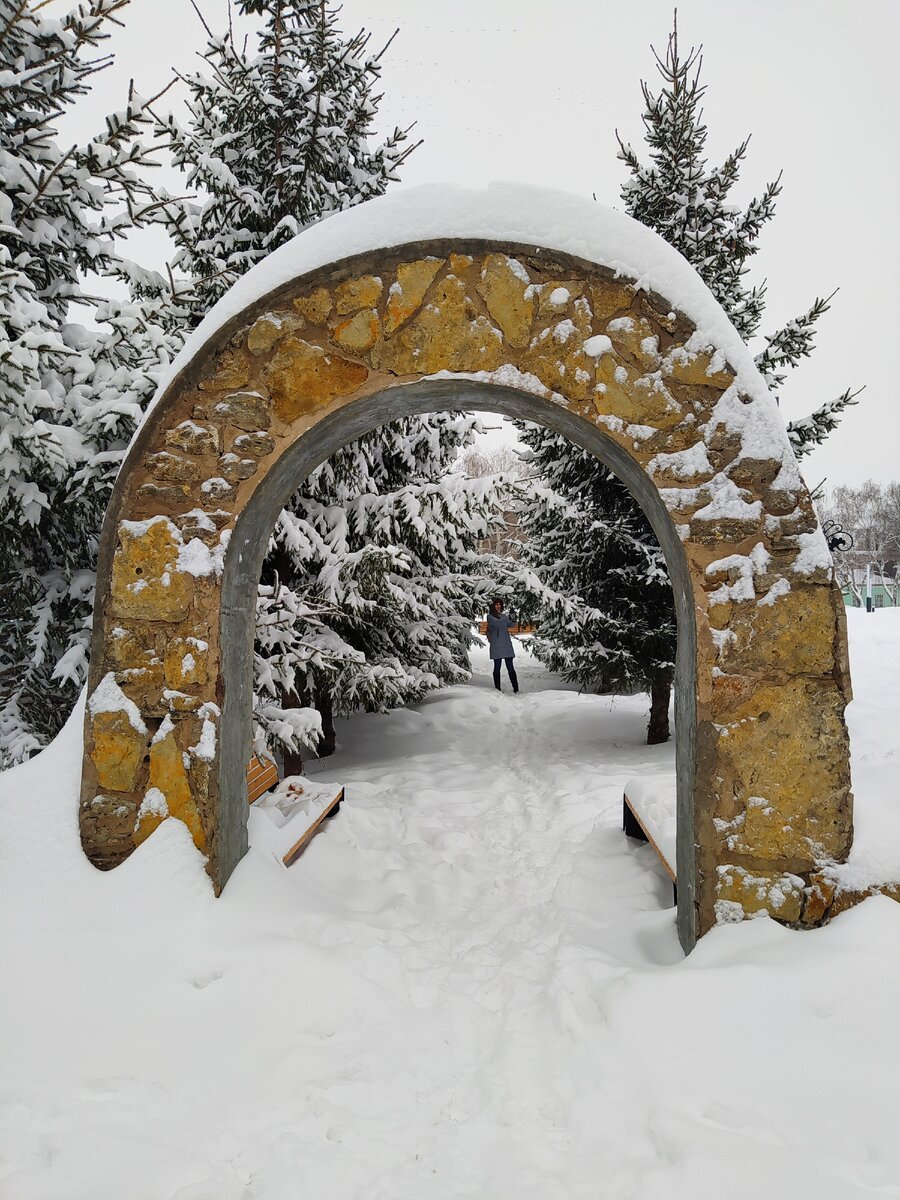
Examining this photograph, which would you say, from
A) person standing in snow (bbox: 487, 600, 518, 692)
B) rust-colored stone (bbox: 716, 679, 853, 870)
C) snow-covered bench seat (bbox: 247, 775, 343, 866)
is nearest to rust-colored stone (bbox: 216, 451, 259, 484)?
snow-covered bench seat (bbox: 247, 775, 343, 866)

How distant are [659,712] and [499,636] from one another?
159 inches

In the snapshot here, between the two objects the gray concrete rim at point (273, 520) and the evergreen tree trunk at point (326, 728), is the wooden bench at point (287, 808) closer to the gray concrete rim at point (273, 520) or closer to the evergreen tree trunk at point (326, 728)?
the gray concrete rim at point (273, 520)

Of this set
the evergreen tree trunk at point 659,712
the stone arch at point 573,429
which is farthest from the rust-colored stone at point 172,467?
the evergreen tree trunk at point 659,712

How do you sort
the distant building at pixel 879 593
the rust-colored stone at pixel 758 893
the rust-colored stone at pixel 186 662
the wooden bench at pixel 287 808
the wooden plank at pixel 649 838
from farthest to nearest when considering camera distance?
the distant building at pixel 879 593
the wooden bench at pixel 287 808
the wooden plank at pixel 649 838
the rust-colored stone at pixel 186 662
the rust-colored stone at pixel 758 893

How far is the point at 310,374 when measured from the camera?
276cm

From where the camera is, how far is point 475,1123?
199 centimetres

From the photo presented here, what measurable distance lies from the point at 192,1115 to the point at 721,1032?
157 centimetres

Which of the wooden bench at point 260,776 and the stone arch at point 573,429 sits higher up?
the stone arch at point 573,429

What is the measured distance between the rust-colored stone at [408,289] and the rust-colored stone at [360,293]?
0.20ft

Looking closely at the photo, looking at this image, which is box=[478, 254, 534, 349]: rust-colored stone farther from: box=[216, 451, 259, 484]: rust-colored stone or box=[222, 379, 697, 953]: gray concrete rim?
box=[216, 451, 259, 484]: rust-colored stone

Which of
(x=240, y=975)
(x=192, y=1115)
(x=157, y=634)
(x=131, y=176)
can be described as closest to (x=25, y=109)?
(x=131, y=176)

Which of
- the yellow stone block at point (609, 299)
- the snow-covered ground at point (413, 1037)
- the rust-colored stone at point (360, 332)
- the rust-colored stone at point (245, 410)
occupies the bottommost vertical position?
the snow-covered ground at point (413, 1037)

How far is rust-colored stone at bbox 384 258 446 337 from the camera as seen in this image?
2723 millimetres

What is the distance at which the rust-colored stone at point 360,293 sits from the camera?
2730 mm
